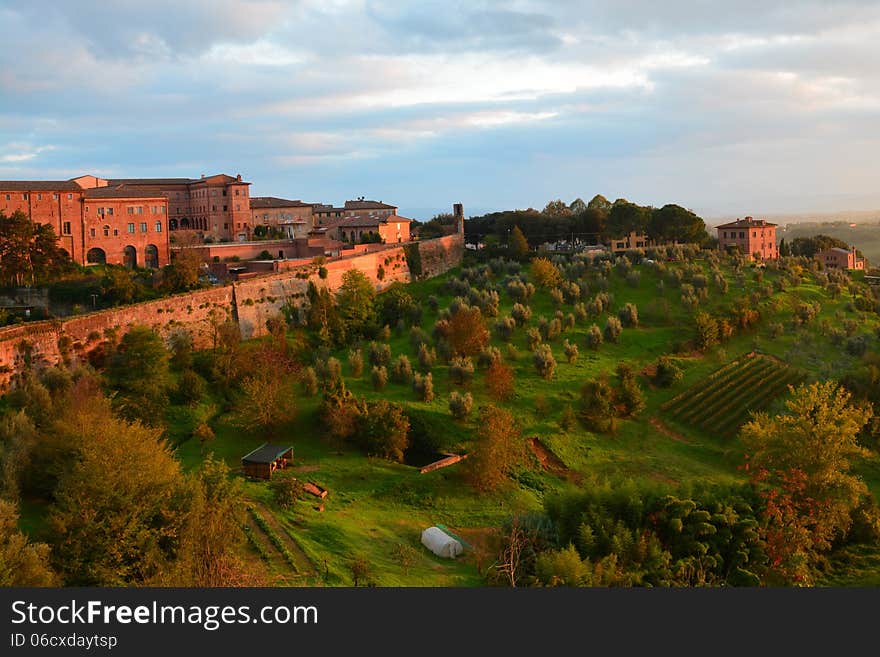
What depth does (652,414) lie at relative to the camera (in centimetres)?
3331

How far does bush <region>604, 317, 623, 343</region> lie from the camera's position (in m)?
40.1

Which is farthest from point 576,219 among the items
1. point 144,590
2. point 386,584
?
point 144,590

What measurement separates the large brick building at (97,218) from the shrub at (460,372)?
75.5 ft

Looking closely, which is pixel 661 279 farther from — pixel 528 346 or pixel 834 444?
pixel 834 444

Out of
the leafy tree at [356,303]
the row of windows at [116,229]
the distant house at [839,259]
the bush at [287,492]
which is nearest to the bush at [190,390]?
the bush at [287,492]

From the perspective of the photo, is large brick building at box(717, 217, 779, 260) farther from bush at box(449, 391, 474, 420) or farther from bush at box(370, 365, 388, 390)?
bush at box(370, 365, 388, 390)

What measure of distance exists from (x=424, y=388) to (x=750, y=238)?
48.5 m

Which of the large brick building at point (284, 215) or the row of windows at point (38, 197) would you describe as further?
the large brick building at point (284, 215)

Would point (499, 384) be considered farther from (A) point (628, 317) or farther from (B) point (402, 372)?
(A) point (628, 317)

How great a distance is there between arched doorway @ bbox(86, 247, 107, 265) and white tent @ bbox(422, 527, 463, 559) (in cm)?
3271

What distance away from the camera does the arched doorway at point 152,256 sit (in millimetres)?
46094

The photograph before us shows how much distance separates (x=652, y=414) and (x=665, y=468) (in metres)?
5.55

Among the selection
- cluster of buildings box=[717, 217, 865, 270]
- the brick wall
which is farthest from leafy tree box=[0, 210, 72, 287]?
cluster of buildings box=[717, 217, 865, 270]

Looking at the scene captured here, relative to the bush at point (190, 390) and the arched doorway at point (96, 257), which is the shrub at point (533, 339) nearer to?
the bush at point (190, 390)
